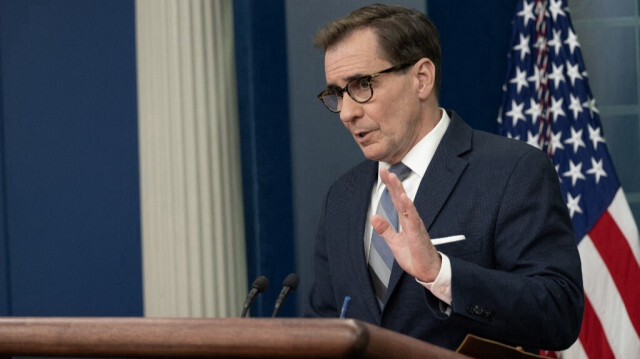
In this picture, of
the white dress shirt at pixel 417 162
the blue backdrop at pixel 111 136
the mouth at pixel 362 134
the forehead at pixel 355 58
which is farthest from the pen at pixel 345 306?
the blue backdrop at pixel 111 136

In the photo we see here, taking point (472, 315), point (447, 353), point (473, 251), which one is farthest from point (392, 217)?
point (447, 353)

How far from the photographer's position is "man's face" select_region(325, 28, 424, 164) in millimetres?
2240

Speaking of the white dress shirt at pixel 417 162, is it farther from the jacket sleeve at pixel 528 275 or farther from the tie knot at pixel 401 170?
the jacket sleeve at pixel 528 275

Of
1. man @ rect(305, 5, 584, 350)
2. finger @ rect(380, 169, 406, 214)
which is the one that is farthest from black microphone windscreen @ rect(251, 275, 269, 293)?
finger @ rect(380, 169, 406, 214)

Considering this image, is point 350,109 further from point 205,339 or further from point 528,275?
point 205,339

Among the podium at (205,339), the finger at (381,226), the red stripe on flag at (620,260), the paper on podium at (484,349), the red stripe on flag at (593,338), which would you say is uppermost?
the podium at (205,339)

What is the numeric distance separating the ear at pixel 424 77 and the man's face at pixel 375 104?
0.09 feet

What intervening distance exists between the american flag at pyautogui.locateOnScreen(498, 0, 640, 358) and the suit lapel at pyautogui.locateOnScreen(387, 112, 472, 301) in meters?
1.88

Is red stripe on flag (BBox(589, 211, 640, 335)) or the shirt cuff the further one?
red stripe on flag (BBox(589, 211, 640, 335))

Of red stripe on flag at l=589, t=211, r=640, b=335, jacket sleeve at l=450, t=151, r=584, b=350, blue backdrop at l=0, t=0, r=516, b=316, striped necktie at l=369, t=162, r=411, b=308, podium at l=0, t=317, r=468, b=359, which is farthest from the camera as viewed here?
blue backdrop at l=0, t=0, r=516, b=316

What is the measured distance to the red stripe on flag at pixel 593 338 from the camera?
3.84 m

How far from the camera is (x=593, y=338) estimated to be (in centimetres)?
385

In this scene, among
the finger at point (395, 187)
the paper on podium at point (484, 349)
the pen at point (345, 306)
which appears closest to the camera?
the paper on podium at point (484, 349)

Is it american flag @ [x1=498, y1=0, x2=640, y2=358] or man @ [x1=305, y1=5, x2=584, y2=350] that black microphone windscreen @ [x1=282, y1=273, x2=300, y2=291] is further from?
american flag @ [x1=498, y1=0, x2=640, y2=358]
